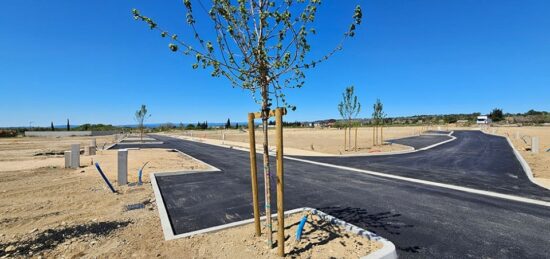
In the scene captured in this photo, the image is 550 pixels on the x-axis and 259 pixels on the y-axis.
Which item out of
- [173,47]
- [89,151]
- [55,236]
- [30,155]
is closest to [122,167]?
[55,236]

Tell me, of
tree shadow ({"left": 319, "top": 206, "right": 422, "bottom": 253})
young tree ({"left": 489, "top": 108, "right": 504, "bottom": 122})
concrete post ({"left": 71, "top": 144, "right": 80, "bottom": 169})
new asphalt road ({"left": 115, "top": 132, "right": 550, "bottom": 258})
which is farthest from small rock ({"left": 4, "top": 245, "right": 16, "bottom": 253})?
young tree ({"left": 489, "top": 108, "right": 504, "bottom": 122})

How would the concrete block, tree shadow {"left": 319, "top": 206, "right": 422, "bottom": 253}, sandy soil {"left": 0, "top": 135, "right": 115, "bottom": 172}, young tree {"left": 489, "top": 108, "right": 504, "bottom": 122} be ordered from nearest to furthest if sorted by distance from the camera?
1. tree shadow {"left": 319, "top": 206, "right": 422, "bottom": 253}
2. sandy soil {"left": 0, "top": 135, "right": 115, "bottom": 172}
3. the concrete block
4. young tree {"left": 489, "top": 108, "right": 504, "bottom": 122}

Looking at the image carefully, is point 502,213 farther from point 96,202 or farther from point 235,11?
point 96,202

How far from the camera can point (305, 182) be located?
30.0ft

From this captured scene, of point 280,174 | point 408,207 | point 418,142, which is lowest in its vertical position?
point 408,207

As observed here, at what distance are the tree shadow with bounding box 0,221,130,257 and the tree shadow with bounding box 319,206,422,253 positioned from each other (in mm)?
4371

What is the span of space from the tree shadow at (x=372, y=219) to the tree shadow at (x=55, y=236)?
4.37 m

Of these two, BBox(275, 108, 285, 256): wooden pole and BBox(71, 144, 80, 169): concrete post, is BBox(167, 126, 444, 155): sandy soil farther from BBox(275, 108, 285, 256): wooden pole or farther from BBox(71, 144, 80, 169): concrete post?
BBox(275, 108, 285, 256): wooden pole

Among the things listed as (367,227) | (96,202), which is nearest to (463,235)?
(367,227)

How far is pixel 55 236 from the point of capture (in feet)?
15.2

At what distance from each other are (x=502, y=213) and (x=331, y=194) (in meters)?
3.72

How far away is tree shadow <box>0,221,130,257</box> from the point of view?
4.18m

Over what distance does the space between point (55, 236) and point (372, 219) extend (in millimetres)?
5838

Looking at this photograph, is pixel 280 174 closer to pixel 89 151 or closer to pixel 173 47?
pixel 173 47
